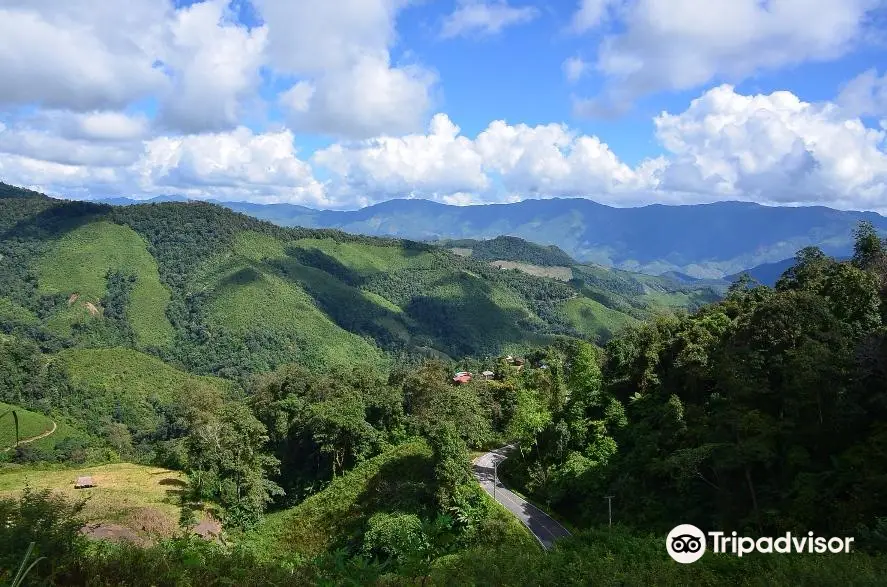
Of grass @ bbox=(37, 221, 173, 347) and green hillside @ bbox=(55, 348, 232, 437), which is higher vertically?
grass @ bbox=(37, 221, 173, 347)

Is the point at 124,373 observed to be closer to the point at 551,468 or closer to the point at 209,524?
the point at 209,524

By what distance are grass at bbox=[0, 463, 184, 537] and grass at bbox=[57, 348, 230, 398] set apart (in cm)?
7449

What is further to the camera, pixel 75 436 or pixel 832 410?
pixel 75 436

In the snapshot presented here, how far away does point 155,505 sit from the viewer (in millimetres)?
32562

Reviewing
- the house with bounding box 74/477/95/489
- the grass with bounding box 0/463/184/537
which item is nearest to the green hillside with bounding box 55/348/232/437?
the grass with bounding box 0/463/184/537

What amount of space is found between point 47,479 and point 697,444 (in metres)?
40.3

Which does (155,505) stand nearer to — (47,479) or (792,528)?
(47,479)

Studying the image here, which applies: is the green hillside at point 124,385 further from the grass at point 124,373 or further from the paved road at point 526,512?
the paved road at point 526,512

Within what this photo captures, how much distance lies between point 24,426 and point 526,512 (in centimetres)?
8871

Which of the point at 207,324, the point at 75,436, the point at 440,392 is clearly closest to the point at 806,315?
the point at 440,392

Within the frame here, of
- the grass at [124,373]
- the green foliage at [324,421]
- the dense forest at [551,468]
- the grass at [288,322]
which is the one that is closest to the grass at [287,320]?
the grass at [288,322]

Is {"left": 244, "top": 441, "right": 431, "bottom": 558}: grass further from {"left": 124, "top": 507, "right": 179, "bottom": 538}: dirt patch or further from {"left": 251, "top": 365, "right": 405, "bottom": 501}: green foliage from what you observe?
{"left": 124, "top": 507, "right": 179, "bottom": 538}: dirt patch

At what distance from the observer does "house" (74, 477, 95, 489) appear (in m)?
34.2

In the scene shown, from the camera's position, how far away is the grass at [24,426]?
76.7 m
